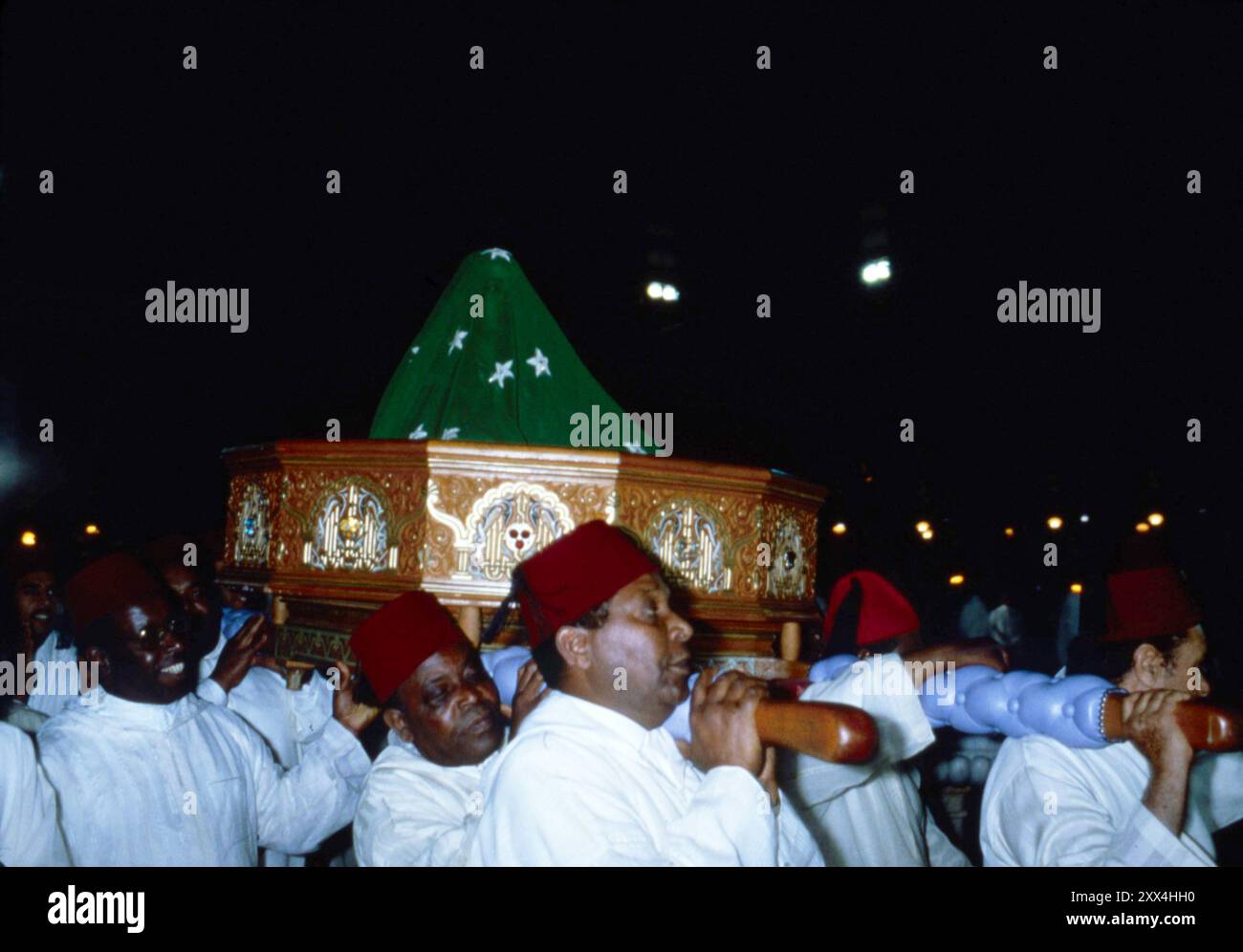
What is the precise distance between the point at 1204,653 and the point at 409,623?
2.51 meters

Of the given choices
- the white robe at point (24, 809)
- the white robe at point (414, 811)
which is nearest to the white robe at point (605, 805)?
the white robe at point (414, 811)

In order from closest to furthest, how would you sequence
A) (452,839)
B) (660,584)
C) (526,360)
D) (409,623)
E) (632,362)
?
1. (660,584)
2. (452,839)
3. (409,623)
4. (526,360)
5. (632,362)

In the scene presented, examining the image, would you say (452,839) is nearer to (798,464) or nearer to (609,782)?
(609,782)

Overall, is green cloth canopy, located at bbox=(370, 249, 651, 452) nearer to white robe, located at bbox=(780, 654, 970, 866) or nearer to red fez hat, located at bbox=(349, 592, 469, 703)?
red fez hat, located at bbox=(349, 592, 469, 703)

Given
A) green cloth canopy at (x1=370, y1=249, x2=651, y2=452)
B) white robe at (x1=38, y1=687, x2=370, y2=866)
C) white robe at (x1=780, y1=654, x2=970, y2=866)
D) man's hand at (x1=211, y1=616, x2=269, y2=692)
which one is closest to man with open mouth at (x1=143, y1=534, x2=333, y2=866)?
man's hand at (x1=211, y1=616, x2=269, y2=692)

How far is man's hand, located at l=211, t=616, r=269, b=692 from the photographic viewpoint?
3889mm

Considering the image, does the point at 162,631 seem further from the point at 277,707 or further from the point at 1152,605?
the point at 1152,605

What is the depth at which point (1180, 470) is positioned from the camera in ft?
39.5

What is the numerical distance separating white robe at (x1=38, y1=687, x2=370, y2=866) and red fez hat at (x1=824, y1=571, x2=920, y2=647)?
6.53ft

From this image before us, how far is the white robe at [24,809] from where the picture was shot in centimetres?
253

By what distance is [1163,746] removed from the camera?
6.88ft

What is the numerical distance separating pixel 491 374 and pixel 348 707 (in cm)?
161

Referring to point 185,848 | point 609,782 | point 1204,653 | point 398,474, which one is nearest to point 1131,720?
point 1204,653

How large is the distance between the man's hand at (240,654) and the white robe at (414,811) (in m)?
1.33
